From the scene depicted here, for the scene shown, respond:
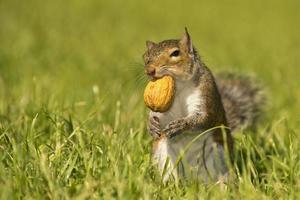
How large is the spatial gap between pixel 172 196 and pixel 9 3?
947cm

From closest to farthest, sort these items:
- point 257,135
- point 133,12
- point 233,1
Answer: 1. point 257,135
2. point 133,12
3. point 233,1

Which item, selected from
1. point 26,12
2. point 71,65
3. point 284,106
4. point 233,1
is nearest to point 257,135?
point 284,106

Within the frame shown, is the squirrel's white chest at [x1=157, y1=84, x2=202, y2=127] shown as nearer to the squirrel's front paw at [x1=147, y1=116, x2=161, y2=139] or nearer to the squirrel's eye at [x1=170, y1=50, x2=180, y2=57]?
the squirrel's front paw at [x1=147, y1=116, x2=161, y2=139]

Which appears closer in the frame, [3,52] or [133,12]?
[3,52]

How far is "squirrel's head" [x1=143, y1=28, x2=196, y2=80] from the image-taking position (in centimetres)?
405

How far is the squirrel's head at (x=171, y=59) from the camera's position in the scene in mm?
4051

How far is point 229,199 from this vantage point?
11.0 feet

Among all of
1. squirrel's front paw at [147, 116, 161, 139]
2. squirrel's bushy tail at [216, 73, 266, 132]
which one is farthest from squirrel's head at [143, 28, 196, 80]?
squirrel's bushy tail at [216, 73, 266, 132]

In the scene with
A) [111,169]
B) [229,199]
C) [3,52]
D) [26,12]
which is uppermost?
[26,12]

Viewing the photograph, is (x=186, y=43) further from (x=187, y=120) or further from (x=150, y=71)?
(x=187, y=120)

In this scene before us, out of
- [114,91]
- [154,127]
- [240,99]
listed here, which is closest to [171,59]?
[154,127]

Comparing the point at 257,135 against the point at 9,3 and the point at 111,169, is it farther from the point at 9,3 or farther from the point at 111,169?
the point at 9,3

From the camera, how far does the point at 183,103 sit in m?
4.10

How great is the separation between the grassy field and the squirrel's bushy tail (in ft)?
0.43
